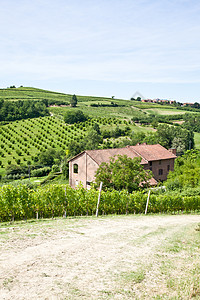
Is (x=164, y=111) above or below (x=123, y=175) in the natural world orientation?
above

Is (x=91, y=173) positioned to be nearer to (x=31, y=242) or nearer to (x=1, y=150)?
(x=31, y=242)

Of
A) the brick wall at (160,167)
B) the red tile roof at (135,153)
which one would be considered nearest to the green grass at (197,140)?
the brick wall at (160,167)

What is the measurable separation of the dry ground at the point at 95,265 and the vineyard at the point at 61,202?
3.40 metres

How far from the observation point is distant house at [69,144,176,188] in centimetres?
4491

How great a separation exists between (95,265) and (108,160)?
118ft

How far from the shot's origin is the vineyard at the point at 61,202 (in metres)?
17.0

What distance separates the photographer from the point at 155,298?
7012 millimetres

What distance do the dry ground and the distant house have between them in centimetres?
2610

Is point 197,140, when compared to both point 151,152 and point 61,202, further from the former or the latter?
point 61,202

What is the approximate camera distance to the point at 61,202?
19609mm

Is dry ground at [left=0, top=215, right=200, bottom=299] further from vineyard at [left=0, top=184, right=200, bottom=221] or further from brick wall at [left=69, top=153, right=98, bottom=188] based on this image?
brick wall at [left=69, top=153, right=98, bottom=188]

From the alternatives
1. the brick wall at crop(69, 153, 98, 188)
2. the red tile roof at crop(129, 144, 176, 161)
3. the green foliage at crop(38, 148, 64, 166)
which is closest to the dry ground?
the brick wall at crop(69, 153, 98, 188)

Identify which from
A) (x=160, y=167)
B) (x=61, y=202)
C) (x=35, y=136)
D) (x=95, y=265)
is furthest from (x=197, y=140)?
(x=95, y=265)

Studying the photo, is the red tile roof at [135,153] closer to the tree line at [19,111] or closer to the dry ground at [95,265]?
the dry ground at [95,265]
